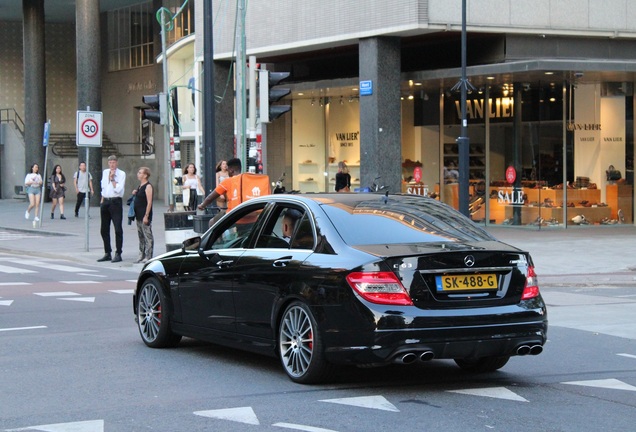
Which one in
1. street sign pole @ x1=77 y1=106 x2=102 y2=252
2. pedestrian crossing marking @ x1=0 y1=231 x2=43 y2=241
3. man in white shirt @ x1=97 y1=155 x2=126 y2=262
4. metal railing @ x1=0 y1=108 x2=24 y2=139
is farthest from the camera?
metal railing @ x1=0 y1=108 x2=24 y2=139

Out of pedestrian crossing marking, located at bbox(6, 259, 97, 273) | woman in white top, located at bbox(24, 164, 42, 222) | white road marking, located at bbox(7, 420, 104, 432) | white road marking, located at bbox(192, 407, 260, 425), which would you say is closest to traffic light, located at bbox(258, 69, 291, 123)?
pedestrian crossing marking, located at bbox(6, 259, 97, 273)

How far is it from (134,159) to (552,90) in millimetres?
27504

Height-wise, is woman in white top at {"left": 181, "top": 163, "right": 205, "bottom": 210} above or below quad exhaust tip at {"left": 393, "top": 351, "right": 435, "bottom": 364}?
above

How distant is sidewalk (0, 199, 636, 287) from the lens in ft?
58.5

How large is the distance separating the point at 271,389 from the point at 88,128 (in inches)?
656

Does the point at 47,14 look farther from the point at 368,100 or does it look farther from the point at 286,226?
the point at 286,226

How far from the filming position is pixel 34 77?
4809cm

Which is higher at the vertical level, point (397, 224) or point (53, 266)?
point (397, 224)

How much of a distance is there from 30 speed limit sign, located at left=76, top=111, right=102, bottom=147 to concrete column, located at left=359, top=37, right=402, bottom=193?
7924 millimetres

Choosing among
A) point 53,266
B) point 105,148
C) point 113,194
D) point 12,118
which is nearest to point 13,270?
point 53,266

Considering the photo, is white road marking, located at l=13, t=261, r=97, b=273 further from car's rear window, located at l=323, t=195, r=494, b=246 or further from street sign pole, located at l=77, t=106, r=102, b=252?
car's rear window, located at l=323, t=195, r=494, b=246

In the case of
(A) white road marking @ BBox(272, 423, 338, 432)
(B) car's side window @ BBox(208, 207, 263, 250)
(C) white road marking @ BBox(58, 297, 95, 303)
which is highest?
(B) car's side window @ BBox(208, 207, 263, 250)

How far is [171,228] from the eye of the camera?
18.3 meters

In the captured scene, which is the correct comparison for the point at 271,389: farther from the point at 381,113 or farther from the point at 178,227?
the point at 381,113
